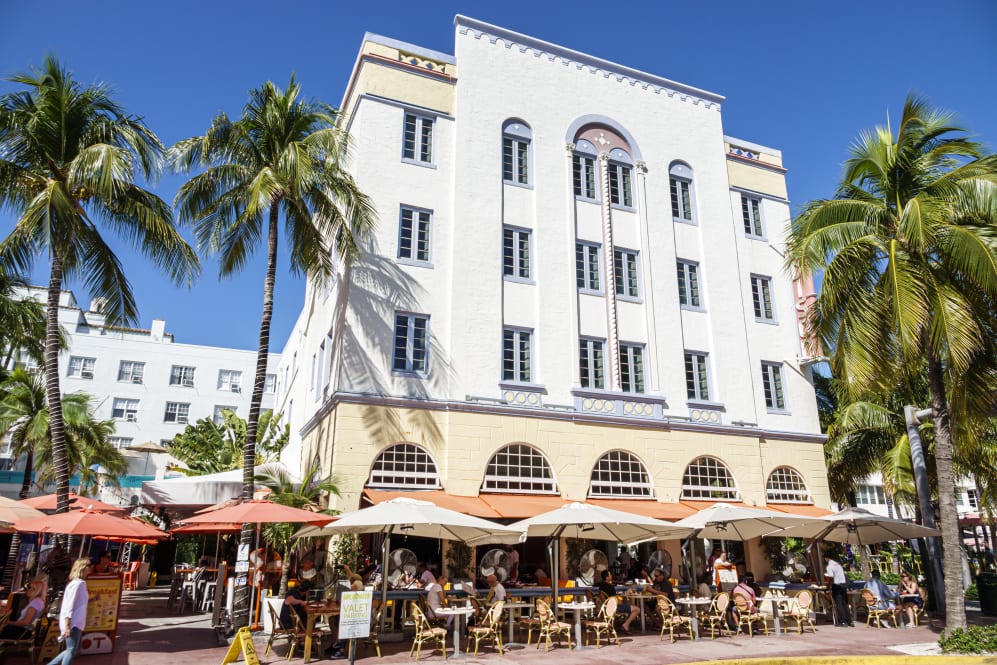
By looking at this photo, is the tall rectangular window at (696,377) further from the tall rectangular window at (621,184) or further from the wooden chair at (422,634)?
the wooden chair at (422,634)

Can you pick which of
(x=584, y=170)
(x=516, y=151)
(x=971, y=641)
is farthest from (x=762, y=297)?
(x=971, y=641)

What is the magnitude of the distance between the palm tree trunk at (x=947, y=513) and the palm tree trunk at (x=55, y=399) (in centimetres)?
1916

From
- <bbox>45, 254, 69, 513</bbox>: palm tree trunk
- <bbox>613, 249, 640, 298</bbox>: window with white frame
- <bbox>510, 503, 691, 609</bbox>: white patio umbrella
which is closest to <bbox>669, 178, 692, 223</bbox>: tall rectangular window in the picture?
<bbox>613, 249, 640, 298</bbox>: window with white frame

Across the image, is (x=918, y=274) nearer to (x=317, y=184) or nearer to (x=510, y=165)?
(x=510, y=165)

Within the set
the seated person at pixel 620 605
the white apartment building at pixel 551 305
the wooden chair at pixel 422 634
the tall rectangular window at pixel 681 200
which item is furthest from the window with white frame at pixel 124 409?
the seated person at pixel 620 605

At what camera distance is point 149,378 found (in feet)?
162

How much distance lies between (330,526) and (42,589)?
197 inches

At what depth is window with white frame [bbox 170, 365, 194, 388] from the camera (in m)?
50.2

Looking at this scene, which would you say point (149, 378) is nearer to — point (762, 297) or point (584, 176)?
point (584, 176)

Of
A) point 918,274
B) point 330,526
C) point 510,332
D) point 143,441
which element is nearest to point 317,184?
point 510,332

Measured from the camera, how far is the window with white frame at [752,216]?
2698cm

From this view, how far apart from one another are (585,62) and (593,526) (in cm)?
1741

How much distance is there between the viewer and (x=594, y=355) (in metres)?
22.3

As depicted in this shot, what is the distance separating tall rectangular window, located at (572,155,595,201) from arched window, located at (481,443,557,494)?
9492mm
